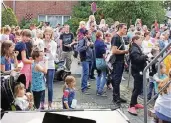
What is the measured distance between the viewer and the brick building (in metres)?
28.7

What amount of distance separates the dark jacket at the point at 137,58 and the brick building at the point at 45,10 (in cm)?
2237

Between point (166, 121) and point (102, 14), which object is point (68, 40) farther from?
point (102, 14)

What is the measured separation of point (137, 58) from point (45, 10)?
22969mm

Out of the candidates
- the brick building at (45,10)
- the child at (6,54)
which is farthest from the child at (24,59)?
the brick building at (45,10)

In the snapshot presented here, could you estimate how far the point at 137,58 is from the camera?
21.7 feet

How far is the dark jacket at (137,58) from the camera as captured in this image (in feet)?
21.7

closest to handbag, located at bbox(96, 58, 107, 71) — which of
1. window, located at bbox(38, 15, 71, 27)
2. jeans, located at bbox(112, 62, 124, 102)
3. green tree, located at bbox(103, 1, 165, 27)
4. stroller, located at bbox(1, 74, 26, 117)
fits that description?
jeans, located at bbox(112, 62, 124, 102)

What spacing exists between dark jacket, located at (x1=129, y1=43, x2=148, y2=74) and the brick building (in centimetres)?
2237

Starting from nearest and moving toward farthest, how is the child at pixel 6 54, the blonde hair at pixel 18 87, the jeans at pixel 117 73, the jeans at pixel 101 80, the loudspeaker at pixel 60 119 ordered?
the loudspeaker at pixel 60 119 < the blonde hair at pixel 18 87 < the child at pixel 6 54 < the jeans at pixel 117 73 < the jeans at pixel 101 80

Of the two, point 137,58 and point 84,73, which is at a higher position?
point 137,58

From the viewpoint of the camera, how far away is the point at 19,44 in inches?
251

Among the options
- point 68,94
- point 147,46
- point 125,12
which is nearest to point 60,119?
point 68,94

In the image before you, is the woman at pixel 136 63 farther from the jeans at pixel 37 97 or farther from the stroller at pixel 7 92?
the stroller at pixel 7 92

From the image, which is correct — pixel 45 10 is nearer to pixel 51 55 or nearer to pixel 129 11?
pixel 129 11
